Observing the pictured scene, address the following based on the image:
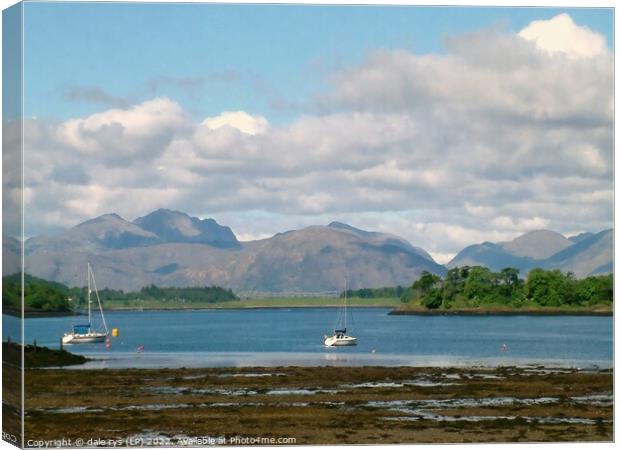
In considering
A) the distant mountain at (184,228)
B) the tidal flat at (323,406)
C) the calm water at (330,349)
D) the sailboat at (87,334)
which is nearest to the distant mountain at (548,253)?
the calm water at (330,349)

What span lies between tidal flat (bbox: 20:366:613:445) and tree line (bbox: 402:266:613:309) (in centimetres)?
549

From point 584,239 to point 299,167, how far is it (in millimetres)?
6301

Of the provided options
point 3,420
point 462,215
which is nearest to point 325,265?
point 462,215

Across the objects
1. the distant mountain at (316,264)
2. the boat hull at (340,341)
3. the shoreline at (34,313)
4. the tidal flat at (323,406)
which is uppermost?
the distant mountain at (316,264)

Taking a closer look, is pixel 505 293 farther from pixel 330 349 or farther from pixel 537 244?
pixel 537 244

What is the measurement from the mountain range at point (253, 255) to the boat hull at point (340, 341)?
7535mm

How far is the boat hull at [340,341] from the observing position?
47256mm

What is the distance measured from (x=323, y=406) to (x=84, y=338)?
36.1ft

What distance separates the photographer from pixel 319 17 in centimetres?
2922

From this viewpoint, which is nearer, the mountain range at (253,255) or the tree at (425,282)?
the mountain range at (253,255)

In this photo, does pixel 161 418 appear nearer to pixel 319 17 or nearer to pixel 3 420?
pixel 3 420

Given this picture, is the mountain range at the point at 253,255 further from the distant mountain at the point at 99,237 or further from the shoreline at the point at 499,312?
the shoreline at the point at 499,312

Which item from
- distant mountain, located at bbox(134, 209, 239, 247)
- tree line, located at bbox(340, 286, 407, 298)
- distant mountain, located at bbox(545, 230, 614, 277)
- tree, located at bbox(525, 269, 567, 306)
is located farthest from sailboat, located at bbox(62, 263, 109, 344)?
tree, located at bbox(525, 269, 567, 306)

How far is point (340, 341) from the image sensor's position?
50031 mm
